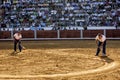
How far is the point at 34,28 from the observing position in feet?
76.8

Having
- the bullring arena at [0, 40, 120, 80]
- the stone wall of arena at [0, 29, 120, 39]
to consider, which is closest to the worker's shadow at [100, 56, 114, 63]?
the bullring arena at [0, 40, 120, 80]

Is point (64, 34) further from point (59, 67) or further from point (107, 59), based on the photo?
point (59, 67)

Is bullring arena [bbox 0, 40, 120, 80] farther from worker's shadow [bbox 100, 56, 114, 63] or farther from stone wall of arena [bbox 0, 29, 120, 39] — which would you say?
stone wall of arena [bbox 0, 29, 120, 39]

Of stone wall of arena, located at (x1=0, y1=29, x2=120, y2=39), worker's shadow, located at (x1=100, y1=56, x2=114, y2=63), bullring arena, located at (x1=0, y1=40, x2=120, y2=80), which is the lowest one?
stone wall of arena, located at (x1=0, y1=29, x2=120, y2=39)

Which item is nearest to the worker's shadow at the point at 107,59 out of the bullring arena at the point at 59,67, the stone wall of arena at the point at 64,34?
the bullring arena at the point at 59,67

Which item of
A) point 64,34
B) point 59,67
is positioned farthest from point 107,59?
point 64,34

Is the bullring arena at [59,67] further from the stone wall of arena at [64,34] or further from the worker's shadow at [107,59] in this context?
the stone wall of arena at [64,34]

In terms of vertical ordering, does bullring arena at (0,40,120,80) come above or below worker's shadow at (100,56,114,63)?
above

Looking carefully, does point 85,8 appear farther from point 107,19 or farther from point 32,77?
point 32,77

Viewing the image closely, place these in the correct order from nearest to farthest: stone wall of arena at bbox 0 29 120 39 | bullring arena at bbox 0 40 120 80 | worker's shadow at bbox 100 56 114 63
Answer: bullring arena at bbox 0 40 120 80
worker's shadow at bbox 100 56 114 63
stone wall of arena at bbox 0 29 120 39

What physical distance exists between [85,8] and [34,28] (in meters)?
4.42

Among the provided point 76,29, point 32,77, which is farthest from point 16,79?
point 76,29

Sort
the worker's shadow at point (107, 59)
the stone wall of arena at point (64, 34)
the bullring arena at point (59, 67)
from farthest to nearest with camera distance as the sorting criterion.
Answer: the stone wall of arena at point (64, 34) → the worker's shadow at point (107, 59) → the bullring arena at point (59, 67)

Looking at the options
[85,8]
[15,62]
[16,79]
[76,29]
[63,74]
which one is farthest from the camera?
[85,8]
